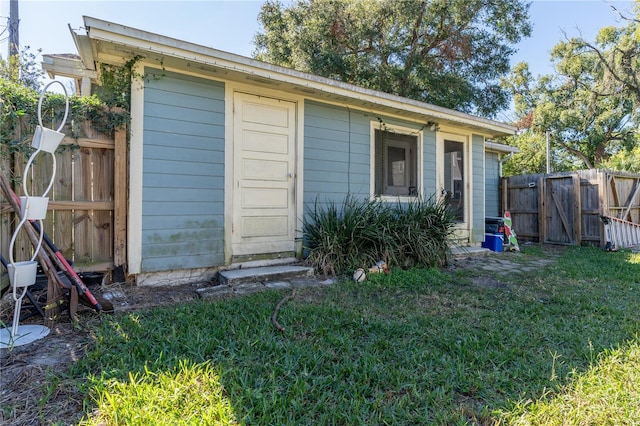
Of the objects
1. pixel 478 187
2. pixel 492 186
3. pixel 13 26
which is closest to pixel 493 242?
pixel 478 187

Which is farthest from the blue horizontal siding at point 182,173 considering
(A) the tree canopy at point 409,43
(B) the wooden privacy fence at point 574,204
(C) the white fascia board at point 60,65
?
(A) the tree canopy at point 409,43

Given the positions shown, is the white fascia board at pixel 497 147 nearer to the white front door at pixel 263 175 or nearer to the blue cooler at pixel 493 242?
the blue cooler at pixel 493 242

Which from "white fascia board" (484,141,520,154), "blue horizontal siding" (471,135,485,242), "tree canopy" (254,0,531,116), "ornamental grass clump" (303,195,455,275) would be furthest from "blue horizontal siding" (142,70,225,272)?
"tree canopy" (254,0,531,116)

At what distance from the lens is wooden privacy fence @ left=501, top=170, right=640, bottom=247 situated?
7062 millimetres

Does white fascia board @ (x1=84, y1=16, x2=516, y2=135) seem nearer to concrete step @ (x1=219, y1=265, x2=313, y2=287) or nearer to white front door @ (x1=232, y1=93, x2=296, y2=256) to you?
white front door @ (x1=232, y1=93, x2=296, y2=256)

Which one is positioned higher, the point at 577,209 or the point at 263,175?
the point at 263,175

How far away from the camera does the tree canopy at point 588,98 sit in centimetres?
1334

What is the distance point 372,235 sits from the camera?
4.24 metres

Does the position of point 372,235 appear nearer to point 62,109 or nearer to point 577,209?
point 62,109

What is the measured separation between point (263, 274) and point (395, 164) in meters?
2.85

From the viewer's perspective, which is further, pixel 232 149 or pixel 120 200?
pixel 232 149

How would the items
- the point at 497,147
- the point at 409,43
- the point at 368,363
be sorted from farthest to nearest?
the point at 409,43
the point at 497,147
the point at 368,363

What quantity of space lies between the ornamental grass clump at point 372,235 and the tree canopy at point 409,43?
285 inches

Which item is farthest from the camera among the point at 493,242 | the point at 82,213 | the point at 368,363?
the point at 493,242
